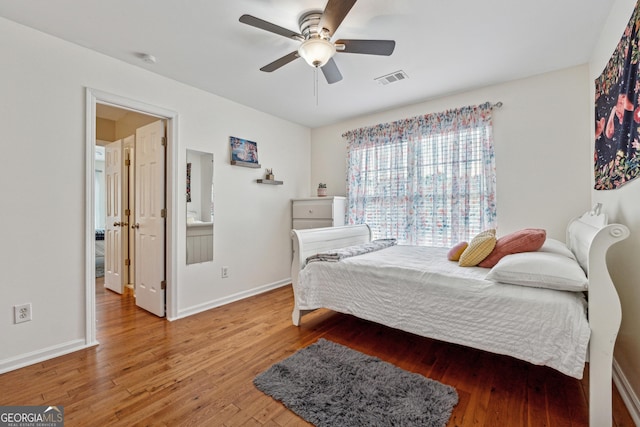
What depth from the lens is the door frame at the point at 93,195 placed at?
239 cm

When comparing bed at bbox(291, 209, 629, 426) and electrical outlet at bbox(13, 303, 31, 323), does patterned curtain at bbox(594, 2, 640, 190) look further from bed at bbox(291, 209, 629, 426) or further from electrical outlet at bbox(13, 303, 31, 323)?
electrical outlet at bbox(13, 303, 31, 323)

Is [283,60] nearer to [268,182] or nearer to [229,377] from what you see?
[268,182]

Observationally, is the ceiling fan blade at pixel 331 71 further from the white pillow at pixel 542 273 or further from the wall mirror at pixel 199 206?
the white pillow at pixel 542 273

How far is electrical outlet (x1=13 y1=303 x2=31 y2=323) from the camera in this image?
81.1 inches

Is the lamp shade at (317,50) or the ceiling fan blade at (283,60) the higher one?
the ceiling fan blade at (283,60)

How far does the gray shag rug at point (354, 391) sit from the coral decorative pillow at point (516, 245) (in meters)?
1.00

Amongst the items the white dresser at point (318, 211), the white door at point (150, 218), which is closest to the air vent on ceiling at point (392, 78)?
the white dresser at point (318, 211)

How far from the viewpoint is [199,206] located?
3.23m

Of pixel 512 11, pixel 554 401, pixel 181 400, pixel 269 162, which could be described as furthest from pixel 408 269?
pixel 269 162

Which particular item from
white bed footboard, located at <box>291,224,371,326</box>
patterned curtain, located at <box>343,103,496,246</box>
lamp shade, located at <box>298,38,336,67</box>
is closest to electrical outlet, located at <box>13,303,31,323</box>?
white bed footboard, located at <box>291,224,371,326</box>

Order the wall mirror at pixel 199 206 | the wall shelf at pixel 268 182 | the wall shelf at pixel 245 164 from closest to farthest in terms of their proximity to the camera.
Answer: the wall mirror at pixel 199 206
the wall shelf at pixel 245 164
the wall shelf at pixel 268 182

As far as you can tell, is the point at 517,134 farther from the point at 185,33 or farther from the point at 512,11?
the point at 185,33

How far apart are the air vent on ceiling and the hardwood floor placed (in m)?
2.56

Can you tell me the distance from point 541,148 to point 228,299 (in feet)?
12.9
